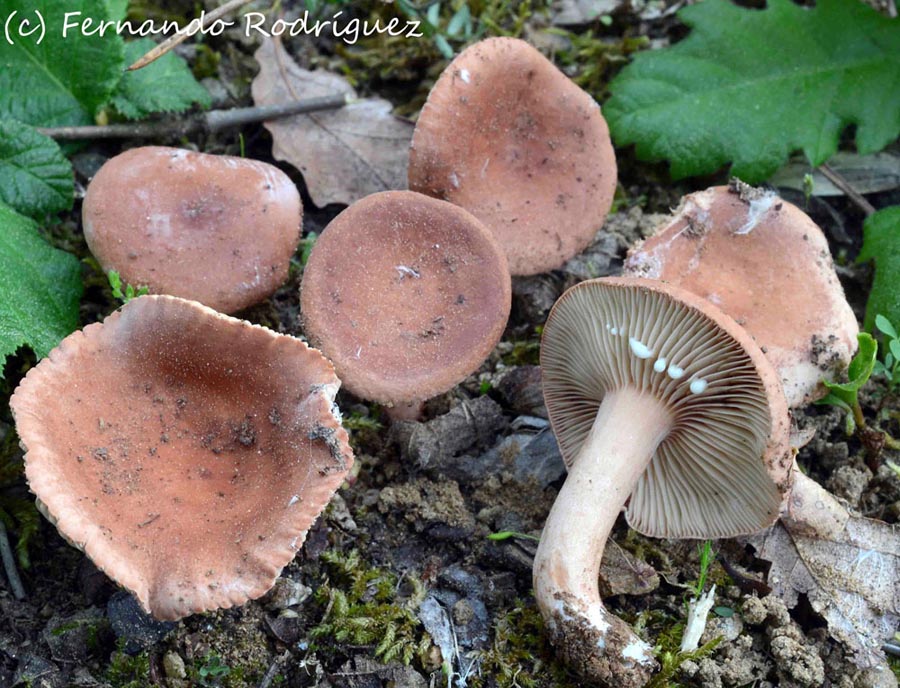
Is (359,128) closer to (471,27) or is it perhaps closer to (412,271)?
(471,27)

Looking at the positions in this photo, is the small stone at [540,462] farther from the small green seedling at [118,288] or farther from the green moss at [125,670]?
the small green seedling at [118,288]

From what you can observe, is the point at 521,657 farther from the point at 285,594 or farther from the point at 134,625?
the point at 134,625

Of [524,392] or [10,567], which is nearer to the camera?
[10,567]

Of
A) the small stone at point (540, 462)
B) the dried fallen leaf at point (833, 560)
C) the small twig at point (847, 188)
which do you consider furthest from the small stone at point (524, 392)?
the small twig at point (847, 188)

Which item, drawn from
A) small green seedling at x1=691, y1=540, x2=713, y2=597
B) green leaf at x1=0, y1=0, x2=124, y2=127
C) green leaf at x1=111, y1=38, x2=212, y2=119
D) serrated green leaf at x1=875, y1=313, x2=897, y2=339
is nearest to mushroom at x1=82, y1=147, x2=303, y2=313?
green leaf at x1=111, y1=38, x2=212, y2=119

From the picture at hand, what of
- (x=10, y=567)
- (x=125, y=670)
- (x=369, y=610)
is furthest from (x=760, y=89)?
(x=10, y=567)

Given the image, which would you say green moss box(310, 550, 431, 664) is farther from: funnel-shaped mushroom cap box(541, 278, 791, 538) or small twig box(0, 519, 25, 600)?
small twig box(0, 519, 25, 600)

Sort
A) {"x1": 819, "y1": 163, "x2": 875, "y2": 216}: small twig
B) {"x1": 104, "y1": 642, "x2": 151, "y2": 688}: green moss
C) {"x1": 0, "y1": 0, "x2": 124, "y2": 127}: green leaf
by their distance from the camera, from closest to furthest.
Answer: {"x1": 104, "y1": 642, "x2": 151, "y2": 688}: green moss
{"x1": 0, "y1": 0, "x2": 124, "y2": 127}: green leaf
{"x1": 819, "y1": 163, "x2": 875, "y2": 216}: small twig
